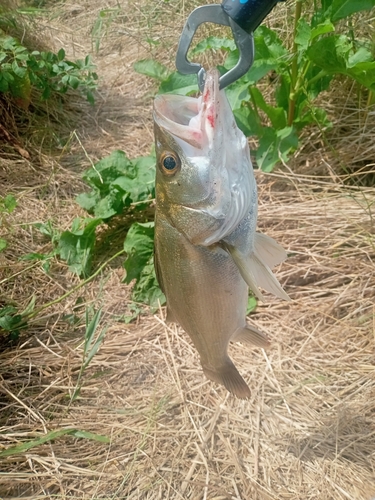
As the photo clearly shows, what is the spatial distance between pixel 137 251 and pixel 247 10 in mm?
1954

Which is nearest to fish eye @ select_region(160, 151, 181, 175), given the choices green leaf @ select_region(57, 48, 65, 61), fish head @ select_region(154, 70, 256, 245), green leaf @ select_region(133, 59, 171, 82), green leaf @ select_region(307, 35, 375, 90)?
fish head @ select_region(154, 70, 256, 245)

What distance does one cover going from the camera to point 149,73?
351 cm

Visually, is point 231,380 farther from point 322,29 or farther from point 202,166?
point 322,29

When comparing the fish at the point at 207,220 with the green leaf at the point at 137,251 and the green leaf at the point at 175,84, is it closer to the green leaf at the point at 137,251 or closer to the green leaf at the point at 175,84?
the green leaf at the point at 137,251

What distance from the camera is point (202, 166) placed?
4.48 ft

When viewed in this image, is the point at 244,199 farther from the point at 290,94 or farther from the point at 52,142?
the point at 52,142

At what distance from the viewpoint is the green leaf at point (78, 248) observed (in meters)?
3.17

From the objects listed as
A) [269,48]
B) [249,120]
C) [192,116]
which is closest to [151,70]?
[249,120]

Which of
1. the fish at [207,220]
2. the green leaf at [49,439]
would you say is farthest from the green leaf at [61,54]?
the fish at [207,220]

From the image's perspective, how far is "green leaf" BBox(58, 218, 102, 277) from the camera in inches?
125

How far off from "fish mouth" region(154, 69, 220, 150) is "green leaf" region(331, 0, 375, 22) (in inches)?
69.1

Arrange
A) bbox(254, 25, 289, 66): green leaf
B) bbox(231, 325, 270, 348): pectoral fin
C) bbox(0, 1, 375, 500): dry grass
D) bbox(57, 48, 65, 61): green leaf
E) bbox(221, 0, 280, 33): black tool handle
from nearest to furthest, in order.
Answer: bbox(221, 0, 280, 33): black tool handle
bbox(231, 325, 270, 348): pectoral fin
bbox(0, 1, 375, 500): dry grass
bbox(254, 25, 289, 66): green leaf
bbox(57, 48, 65, 61): green leaf

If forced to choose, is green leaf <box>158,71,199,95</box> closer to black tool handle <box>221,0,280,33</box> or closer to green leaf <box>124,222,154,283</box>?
green leaf <box>124,222,154,283</box>

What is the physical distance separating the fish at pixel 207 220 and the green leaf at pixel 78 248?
1655mm
